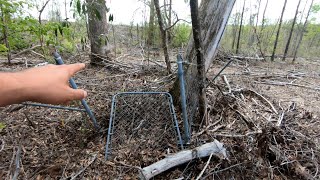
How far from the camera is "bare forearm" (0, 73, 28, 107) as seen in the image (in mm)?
614

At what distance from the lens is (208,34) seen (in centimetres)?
268

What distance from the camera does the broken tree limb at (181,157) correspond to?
1.97m

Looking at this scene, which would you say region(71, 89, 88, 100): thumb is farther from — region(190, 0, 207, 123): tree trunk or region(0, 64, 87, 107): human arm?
region(190, 0, 207, 123): tree trunk

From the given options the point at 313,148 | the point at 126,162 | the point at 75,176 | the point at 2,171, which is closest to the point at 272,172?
the point at 313,148

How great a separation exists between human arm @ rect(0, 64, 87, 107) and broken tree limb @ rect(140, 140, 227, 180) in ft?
4.66

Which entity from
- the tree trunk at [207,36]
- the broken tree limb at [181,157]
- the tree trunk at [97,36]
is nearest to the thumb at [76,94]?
the broken tree limb at [181,157]

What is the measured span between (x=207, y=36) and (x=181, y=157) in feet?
4.82

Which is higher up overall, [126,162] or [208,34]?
[208,34]

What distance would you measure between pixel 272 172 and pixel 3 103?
7.63 ft

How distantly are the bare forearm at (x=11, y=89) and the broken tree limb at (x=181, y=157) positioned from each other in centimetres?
152

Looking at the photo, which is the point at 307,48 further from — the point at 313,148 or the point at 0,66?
the point at 0,66

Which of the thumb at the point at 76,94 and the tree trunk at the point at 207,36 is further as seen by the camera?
the tree trunk at the point at 207,36

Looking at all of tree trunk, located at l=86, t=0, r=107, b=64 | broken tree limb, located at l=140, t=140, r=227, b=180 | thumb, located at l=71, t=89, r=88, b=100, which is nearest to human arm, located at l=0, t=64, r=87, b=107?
thumb, located at l=71, t=89, r=88, b=100

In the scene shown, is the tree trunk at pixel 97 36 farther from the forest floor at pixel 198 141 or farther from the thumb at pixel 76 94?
the thumb at pixel 76 94
